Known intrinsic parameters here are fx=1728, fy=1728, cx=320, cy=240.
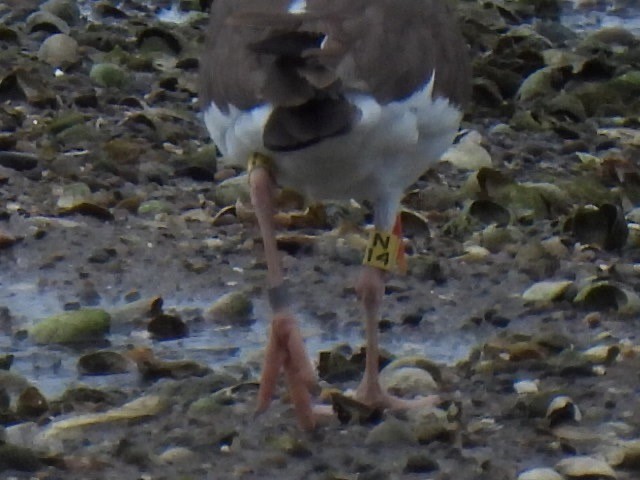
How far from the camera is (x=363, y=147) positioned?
15.3 feet

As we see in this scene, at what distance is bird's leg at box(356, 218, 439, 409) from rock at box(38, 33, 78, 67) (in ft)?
13.1

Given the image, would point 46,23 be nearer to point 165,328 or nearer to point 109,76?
point 109,76

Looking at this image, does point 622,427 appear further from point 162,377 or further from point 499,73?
point 499,73

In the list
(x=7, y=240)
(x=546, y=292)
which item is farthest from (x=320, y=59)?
(x=7, y=240)

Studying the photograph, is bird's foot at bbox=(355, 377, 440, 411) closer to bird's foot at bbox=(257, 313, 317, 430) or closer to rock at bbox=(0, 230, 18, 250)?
bird's foot at bbox=(257, 313, 317, 430)

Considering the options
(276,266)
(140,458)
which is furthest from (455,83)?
(140,458)

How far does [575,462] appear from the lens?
14.5 feet

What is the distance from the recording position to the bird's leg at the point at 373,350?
4926 mm

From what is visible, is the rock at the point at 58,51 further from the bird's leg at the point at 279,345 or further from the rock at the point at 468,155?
the bird's leg at the point at 279,345

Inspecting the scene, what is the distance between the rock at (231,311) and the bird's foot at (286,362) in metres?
0.87

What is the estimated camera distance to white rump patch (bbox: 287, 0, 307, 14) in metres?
4.73

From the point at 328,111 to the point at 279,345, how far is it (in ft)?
2.50

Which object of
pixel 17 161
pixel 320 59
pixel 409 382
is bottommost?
pixel 409 382

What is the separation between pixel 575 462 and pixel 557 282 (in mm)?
1676
